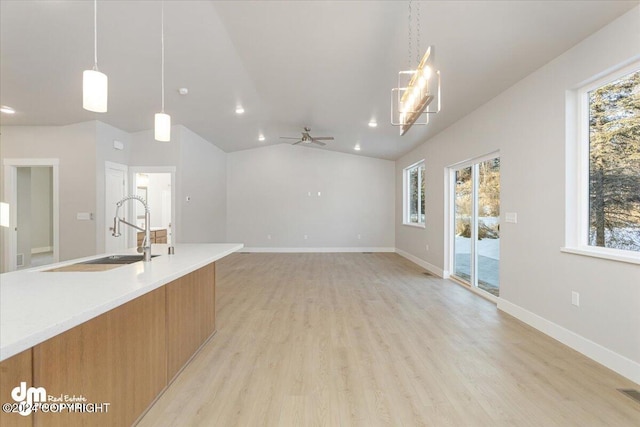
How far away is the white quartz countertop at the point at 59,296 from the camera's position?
0.92m

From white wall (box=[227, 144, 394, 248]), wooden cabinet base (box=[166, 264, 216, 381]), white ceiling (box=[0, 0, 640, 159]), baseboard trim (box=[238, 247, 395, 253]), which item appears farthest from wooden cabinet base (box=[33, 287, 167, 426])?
white wall (box=[227, 144, 394, 248])

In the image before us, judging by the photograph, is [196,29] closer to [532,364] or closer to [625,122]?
[625,122]

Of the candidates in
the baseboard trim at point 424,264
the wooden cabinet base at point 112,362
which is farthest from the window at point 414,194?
the wooden cabinet base at point 112,362

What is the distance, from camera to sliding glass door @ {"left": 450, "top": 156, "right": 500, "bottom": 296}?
14.0ft

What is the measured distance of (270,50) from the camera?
12.0 feet

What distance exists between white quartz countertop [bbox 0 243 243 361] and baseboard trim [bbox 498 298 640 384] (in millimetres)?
3243

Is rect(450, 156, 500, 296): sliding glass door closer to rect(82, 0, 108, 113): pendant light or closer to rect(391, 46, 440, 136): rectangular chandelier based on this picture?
rect(391, 46, 440, 136): rectangular chandelier

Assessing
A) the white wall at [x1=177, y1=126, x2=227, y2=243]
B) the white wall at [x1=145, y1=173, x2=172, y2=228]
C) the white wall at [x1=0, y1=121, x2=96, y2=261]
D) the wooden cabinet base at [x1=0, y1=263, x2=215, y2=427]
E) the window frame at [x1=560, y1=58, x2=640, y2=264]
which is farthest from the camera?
the white wall at [x1=145, y1=173, x2=172, y2=228]

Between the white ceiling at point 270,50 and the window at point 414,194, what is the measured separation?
2.21 metres

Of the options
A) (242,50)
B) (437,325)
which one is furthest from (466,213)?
(242,50)

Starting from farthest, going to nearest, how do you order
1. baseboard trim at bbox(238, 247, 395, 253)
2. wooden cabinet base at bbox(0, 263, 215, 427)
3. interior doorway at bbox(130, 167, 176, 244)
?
baseboard trim at bbox(238, 247, 395, 253), interior doorway at bbox(130, 167, 176, 244), wooden cabinet base at bbox(0, 263, 215, 427)

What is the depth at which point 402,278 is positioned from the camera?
571 cm

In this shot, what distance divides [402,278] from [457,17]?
4251 millimetres

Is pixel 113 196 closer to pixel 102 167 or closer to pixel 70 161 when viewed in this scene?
pixel 102 167
